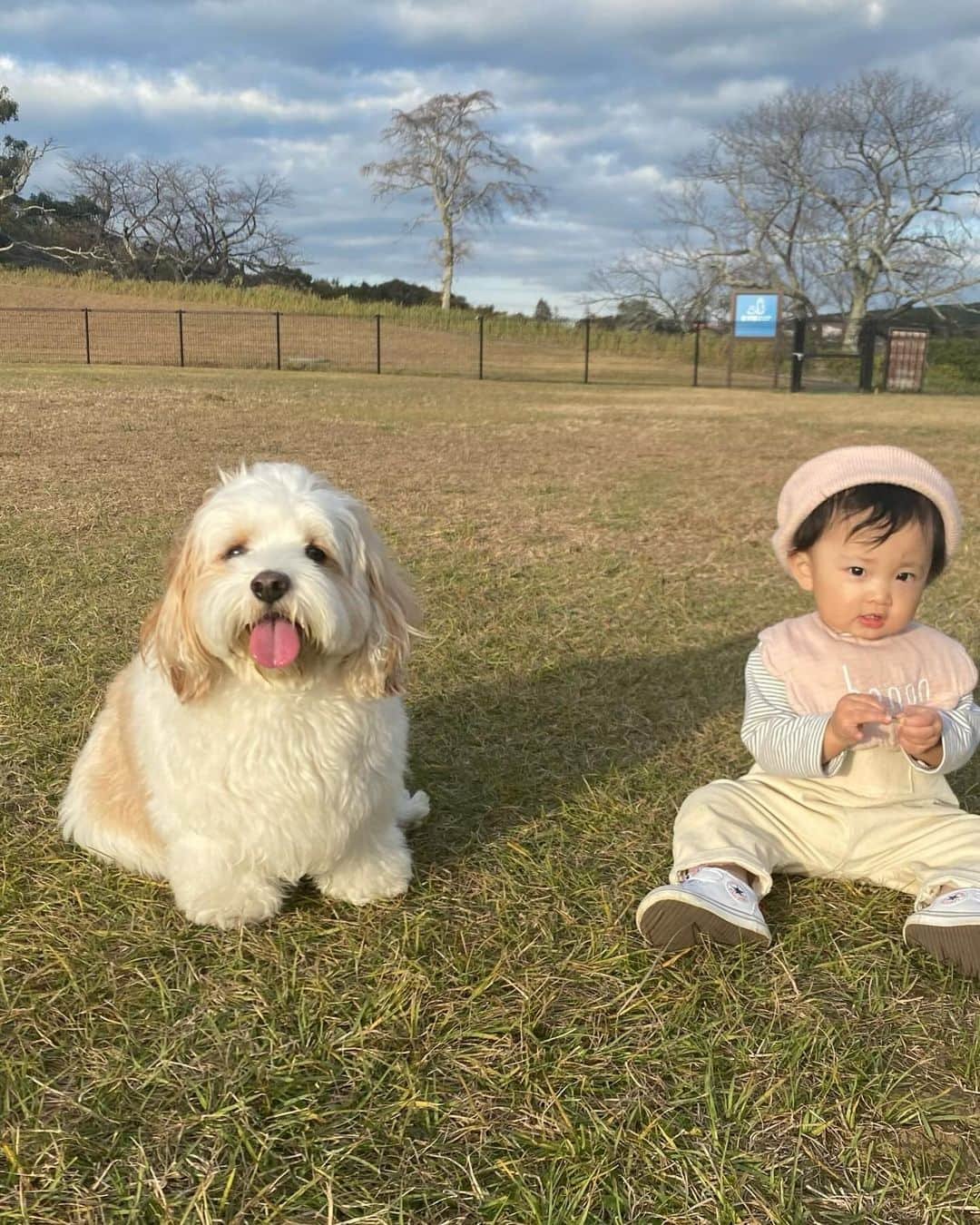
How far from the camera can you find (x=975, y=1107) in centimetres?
164

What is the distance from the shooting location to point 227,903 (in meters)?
2.08

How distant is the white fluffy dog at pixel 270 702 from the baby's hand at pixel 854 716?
101 centimetres

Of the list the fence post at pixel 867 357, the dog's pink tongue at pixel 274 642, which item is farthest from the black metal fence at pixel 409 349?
the dog's pink tongue at pixel 274 642

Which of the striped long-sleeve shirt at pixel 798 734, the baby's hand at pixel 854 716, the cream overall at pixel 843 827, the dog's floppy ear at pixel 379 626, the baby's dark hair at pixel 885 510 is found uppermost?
the baby's dark hair at pixel 885 510

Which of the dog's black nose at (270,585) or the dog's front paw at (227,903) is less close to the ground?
the dog's black nose at (270,585)

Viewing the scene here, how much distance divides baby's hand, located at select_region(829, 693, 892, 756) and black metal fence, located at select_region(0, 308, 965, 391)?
2438 cm

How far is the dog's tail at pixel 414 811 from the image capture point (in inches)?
99.6

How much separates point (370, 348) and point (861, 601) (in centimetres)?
2961

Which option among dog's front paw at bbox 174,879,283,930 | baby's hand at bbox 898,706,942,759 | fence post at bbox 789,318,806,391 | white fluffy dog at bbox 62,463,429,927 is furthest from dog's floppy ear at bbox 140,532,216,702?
fence post at bbox 789,318,806,391

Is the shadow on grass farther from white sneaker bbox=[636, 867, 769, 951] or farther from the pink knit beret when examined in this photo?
the pink knit beret

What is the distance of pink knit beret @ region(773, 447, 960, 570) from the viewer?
2100 millimetres

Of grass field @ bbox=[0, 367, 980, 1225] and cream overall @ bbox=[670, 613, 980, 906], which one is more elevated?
cream overall @ bbox=[670, 613, 980, 906]

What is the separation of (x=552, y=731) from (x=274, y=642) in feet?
5.15

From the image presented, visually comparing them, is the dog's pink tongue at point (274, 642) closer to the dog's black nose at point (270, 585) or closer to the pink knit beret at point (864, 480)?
the dog's black nose at point (270, 585)
